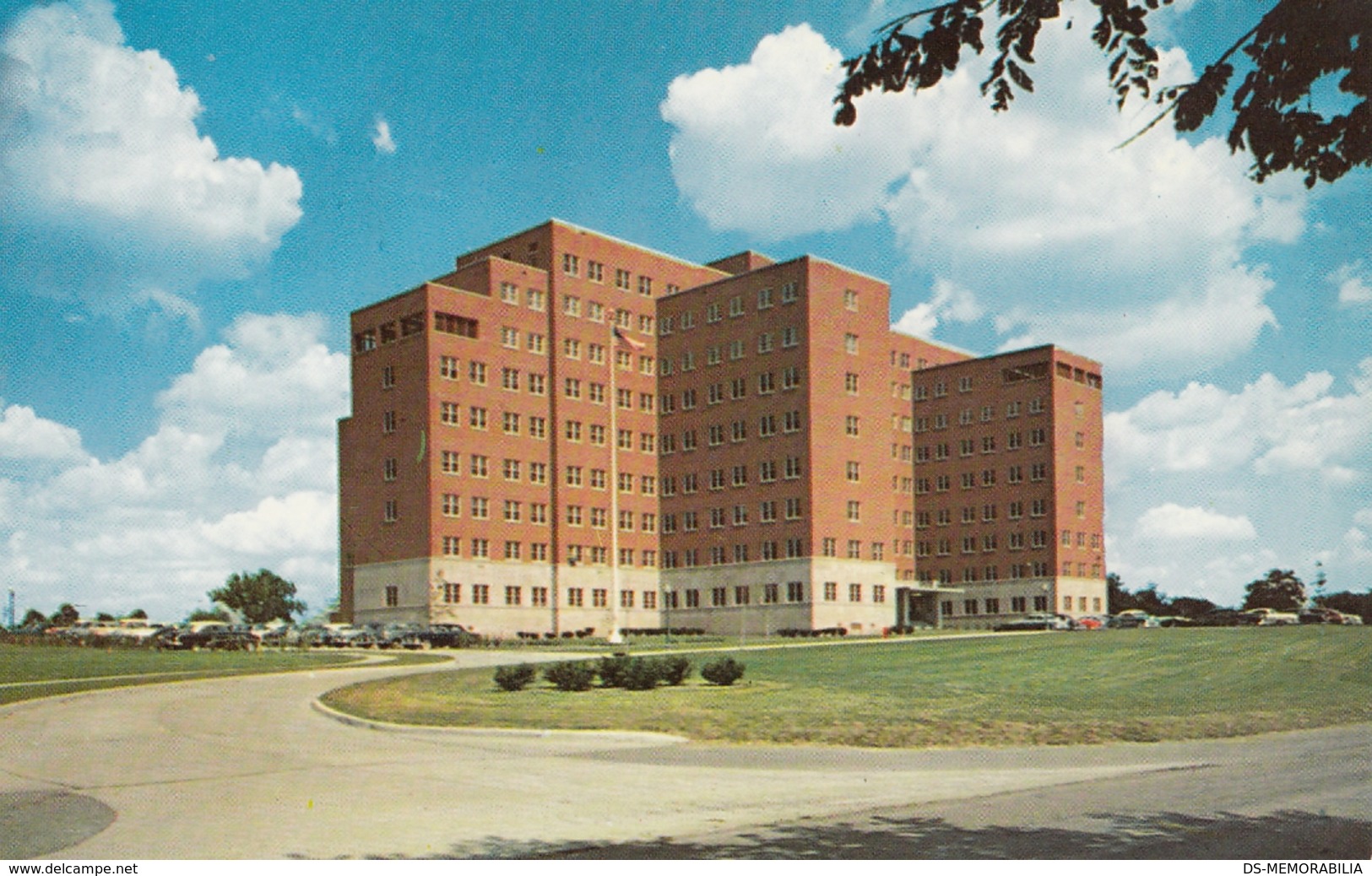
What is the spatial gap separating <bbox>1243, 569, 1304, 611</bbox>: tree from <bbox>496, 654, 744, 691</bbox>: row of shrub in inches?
4420

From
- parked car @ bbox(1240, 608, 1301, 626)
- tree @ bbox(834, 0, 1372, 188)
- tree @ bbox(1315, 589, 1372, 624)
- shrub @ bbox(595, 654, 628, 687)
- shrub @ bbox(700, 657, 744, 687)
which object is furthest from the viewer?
tree @ bbox(1315, 589, 1372, 624)

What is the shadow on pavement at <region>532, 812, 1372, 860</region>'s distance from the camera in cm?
988

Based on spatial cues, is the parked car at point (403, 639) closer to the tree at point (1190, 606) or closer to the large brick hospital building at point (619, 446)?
the large brick hospital building at point (619, 446)

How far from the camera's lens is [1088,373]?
127 metres

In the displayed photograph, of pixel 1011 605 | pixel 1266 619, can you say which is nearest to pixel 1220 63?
pixel 1266 619

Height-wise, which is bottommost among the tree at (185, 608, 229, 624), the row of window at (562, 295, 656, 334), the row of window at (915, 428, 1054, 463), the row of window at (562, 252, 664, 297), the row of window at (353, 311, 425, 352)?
the tree at (185, 608, 229, 624)

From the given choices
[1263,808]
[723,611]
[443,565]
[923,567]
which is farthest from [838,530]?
[1263,808]

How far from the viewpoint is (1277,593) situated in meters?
132

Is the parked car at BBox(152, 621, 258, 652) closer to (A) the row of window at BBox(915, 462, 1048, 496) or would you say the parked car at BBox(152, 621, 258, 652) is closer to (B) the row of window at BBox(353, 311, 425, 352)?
(B) the row of window at BBox(353, 311, 425, 352)

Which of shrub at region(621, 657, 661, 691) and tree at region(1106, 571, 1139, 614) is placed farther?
tree at region(1106, 571, 1139, 614)

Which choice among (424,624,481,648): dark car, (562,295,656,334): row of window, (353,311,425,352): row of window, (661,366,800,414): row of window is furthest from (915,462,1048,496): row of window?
(424,624,481,648): dark car

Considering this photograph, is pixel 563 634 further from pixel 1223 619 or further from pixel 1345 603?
pixel 1345 603

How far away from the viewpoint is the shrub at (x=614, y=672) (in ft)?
98.3

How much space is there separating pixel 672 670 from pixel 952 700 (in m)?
7.14
